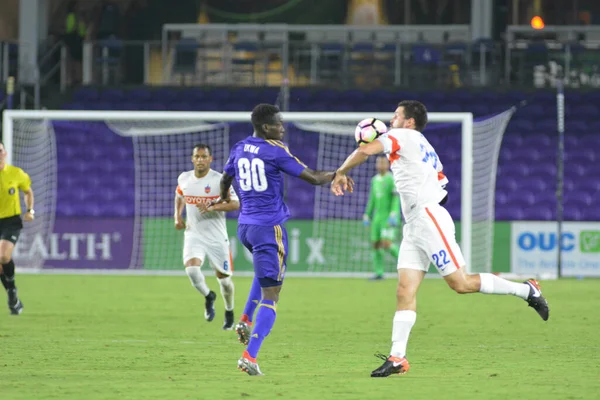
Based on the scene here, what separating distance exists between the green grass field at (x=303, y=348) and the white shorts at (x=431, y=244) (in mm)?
783

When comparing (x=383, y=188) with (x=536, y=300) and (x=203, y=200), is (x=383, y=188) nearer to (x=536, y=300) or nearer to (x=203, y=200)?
(x=203, y=200)

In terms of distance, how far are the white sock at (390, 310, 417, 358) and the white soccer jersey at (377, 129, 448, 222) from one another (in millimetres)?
702

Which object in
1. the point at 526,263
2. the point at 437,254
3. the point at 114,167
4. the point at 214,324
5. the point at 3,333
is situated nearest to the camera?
the point at 437,254

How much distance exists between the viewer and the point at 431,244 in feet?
26.6

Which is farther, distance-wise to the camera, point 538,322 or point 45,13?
point 45,13

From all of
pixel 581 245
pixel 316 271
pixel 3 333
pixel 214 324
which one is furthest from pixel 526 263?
pixel 3 333

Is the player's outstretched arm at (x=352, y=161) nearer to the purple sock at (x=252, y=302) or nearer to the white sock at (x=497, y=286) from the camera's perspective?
the white sock at (x=497, y=286)

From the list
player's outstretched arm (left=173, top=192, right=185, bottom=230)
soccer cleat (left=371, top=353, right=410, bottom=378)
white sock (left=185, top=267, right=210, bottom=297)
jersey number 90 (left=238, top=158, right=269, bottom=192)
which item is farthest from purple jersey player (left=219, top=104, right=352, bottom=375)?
player's outstretched arm (left=173, top=192, right=185, bottom=230)

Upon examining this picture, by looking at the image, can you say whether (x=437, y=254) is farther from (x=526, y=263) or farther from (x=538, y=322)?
(x=526, y=263)

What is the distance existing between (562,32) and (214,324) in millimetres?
16487

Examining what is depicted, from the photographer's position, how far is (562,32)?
1042 inches

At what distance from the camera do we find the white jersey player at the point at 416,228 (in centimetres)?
809

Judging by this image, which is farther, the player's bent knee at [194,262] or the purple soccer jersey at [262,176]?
the player's bent knee at [194,262]

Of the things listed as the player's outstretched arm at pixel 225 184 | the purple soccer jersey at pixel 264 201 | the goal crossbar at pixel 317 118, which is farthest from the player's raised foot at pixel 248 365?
the goal crossbar at pixel 317 118
